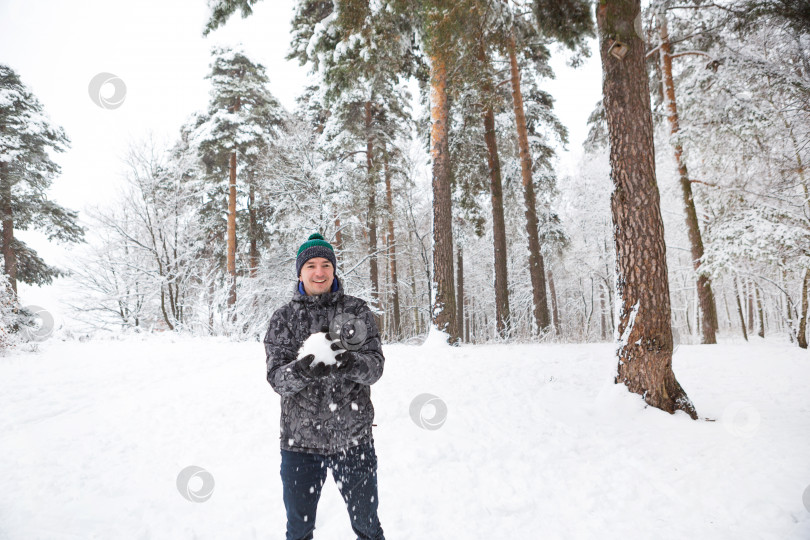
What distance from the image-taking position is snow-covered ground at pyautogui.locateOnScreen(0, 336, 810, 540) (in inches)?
105

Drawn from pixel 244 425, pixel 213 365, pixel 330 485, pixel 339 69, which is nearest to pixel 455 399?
pixel 330 485

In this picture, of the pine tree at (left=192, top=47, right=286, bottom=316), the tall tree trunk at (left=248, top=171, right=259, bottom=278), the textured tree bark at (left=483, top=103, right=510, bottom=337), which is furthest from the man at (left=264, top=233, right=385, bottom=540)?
the tall tree trunk at (left=248, top=171, right=259, bottom=278)

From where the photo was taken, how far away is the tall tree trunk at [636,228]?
164 inches

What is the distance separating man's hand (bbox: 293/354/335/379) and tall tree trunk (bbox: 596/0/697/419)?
156 inches

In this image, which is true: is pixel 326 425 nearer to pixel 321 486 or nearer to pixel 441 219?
pixel 321 486

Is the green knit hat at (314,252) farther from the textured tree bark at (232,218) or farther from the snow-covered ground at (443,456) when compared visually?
the textured tree bark at (232,218)

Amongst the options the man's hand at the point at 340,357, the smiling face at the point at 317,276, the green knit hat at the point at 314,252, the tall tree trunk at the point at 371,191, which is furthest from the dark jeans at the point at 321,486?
the tall tree trunk at the point at 371,191

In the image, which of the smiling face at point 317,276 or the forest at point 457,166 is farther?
the forest at point 457,166

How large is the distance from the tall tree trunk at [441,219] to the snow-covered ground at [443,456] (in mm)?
1862

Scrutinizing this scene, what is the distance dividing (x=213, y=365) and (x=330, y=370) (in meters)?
5.56

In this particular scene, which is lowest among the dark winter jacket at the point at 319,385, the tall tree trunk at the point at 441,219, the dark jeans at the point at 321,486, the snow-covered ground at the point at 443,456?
the snow-covered ground at the point at 443,456

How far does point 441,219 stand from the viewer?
7953 millimetres

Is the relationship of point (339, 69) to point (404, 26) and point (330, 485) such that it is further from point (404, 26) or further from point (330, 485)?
point (330, 485)

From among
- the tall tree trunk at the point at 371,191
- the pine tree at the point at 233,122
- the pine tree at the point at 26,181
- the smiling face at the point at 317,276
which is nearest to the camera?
the smiling face at the point at 317,276
